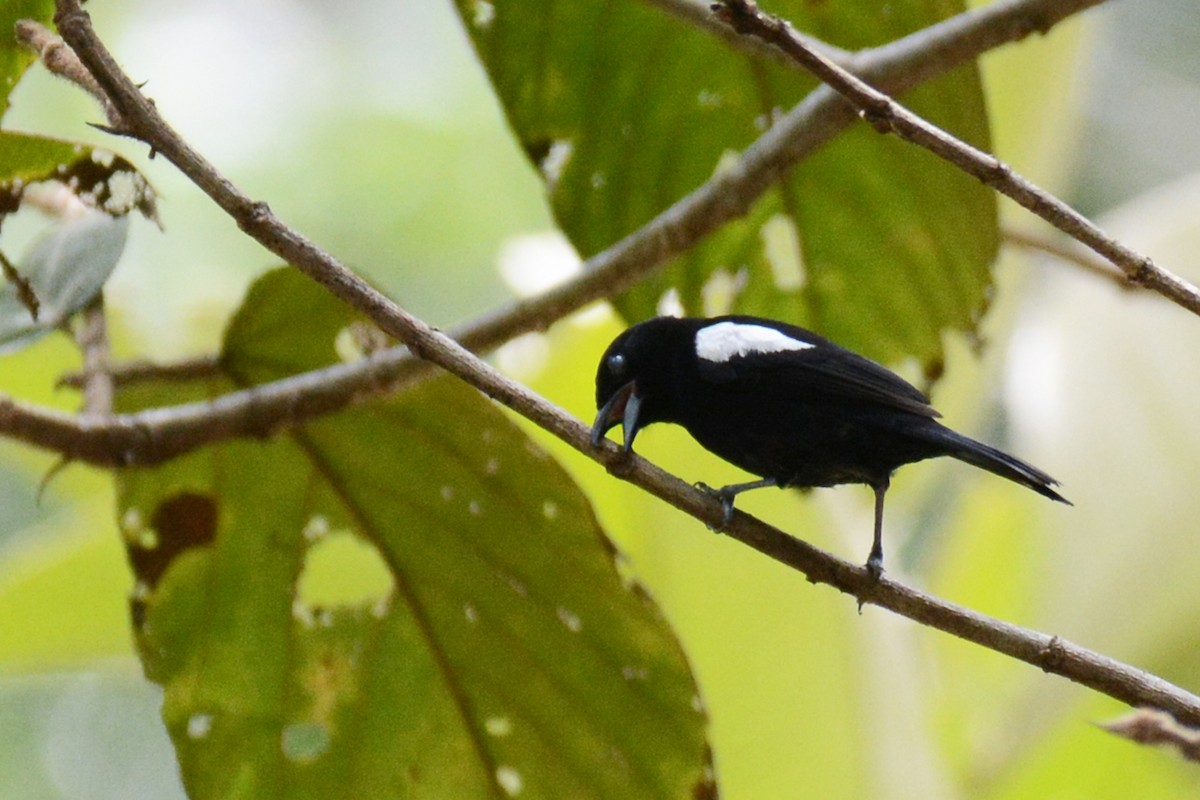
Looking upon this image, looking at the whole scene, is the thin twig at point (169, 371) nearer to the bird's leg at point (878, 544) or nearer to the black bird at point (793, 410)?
the black bird at point (793, 410)

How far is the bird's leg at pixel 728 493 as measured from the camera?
1.64 metres

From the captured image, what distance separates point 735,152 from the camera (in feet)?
8.91

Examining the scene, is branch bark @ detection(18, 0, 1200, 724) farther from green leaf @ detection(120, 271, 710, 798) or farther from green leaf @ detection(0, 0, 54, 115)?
green leaf @ detection(120, 271, 710, 798)

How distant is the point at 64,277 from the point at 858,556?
Result: 1682mm

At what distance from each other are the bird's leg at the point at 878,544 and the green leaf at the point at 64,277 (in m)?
1.12

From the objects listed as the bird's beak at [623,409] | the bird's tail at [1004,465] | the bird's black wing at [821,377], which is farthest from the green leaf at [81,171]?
the bird's tail at [1004,465]

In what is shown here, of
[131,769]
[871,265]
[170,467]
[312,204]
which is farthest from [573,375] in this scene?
[312,204]

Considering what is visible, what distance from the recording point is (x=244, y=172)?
16.9ft

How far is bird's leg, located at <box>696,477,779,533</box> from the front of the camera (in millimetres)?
1638

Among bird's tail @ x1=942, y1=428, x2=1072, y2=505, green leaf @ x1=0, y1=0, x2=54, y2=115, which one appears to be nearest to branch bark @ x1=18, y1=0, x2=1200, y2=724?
bird's tail @ x1=942, y1=428, x2=1072, y2=505

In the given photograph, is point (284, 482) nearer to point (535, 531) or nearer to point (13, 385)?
point (535, 531)

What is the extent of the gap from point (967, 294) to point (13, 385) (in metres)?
2.34

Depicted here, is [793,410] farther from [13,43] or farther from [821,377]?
[13,43]

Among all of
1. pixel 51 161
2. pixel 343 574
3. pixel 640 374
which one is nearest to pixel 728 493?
pixel 640 374
